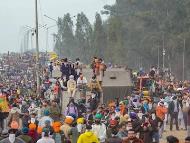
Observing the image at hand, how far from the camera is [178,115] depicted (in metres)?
26.6

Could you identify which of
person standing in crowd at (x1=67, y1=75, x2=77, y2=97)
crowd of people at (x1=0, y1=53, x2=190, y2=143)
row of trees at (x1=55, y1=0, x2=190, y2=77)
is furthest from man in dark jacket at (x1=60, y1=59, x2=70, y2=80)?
row of trees at (x1=55, y1=0, x2=190, y2=77)

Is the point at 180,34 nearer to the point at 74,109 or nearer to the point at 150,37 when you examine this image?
the point at 150,37

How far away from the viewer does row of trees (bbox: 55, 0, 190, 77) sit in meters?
69.3

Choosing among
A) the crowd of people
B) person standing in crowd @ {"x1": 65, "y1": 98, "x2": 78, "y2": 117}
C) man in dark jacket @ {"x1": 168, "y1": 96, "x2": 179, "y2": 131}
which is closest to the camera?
the crowd of people

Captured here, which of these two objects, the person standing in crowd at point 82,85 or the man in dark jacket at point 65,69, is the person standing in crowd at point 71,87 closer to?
the person standing in crowd at point 82,85

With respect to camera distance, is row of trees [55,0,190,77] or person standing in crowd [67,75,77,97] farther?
row of trees [55,0,190,77]

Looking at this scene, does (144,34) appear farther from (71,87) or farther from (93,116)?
(93,116)

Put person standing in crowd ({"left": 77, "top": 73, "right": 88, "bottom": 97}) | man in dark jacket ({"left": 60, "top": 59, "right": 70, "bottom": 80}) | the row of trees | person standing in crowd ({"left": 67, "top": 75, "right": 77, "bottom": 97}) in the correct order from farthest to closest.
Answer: the row of trees < man in dark jacket ({"left": 60, "top": 59, "right": 70, "bottom": 80}) < person standing in crowd ({"left": 77, "top": 73, "right": 88, "bottom": 97}) < person standing in crowd ({"left": 67, "top": 75, "right": 77, "bottom": 97})

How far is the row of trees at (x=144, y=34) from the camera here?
69312 millimetres

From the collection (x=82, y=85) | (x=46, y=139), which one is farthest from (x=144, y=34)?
(x=46, y=139)

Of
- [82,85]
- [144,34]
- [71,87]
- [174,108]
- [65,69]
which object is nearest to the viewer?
[174,108]

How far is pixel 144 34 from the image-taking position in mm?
75500

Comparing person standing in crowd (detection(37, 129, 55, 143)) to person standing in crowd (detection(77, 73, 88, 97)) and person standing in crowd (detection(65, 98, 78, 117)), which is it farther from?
person standing in crowd (detection(77, 73, 88, 97))

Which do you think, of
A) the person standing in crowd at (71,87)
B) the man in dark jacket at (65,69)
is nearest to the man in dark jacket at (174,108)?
the person standing in crowd at (71,87)
